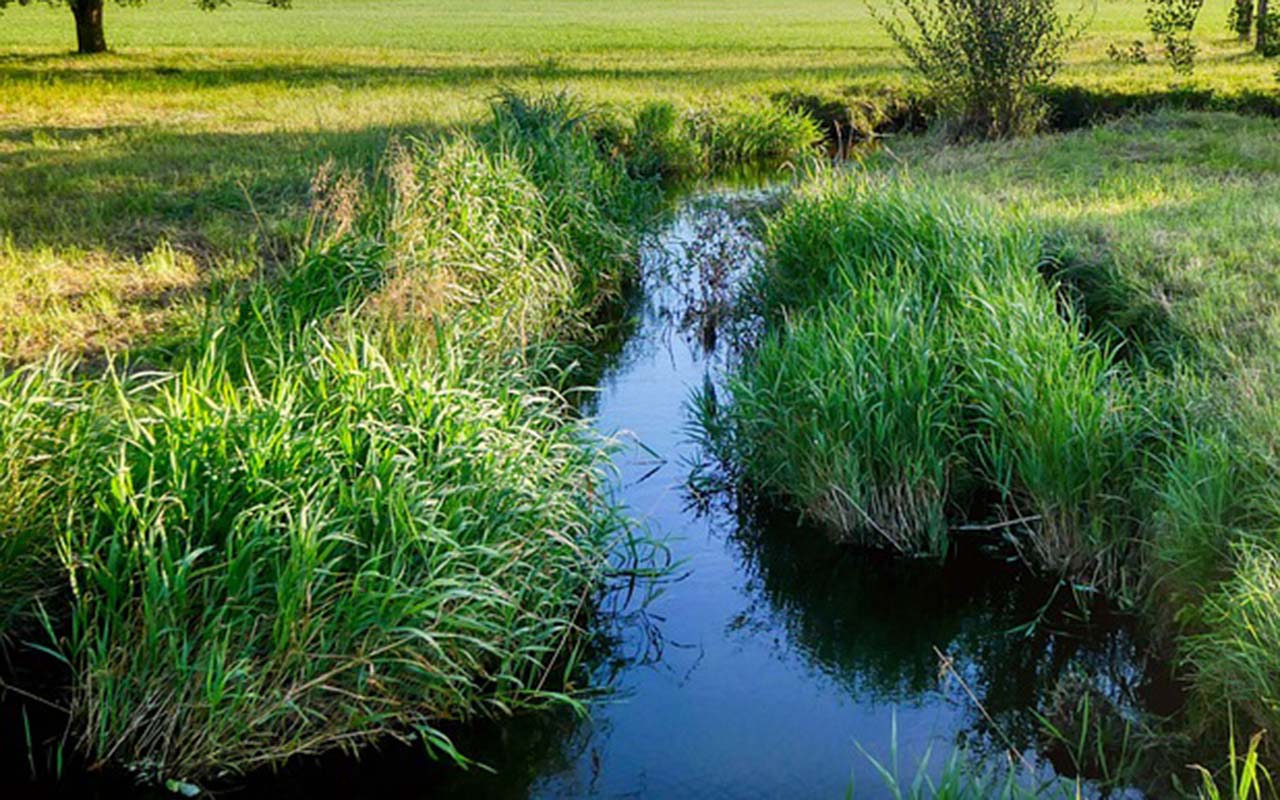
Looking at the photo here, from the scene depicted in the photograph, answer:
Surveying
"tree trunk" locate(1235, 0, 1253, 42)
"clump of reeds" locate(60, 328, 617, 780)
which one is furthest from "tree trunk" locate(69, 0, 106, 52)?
"clump of reeds" locate(60, 328, 617, 780)

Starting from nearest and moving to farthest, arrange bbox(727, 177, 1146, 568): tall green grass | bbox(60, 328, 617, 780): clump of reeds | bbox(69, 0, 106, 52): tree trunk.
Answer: bbox(60, 328, 617, 780): clump of reeds → bbox(727, 177, 1146, 568): tall green grass → bbox(69, 0, 106, 52): tree trunk

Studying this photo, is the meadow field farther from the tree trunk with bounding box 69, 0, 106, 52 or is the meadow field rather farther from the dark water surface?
the tree trunk with bounding box 69, 0, 106, 52

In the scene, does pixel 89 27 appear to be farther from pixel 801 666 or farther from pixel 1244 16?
pixel 801 666

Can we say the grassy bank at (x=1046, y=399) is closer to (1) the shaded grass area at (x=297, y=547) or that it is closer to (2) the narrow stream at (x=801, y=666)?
(2) the narrow stream at (x=801, y=666)

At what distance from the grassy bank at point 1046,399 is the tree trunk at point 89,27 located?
23.2m

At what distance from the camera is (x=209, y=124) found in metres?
17.6

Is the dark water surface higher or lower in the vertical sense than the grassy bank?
lower

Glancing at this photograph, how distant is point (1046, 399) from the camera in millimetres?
6660

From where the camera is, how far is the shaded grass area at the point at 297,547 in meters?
4.81

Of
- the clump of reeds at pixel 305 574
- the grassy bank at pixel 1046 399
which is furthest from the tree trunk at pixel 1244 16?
the clump of reeds at pixel 305 574

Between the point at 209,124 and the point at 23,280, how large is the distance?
861 cm

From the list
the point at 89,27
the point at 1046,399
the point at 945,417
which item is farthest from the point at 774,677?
the point at 89,27

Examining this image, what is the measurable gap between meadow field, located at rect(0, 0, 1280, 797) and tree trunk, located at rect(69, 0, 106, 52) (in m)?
16.1

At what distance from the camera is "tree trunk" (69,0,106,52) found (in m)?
27.7
